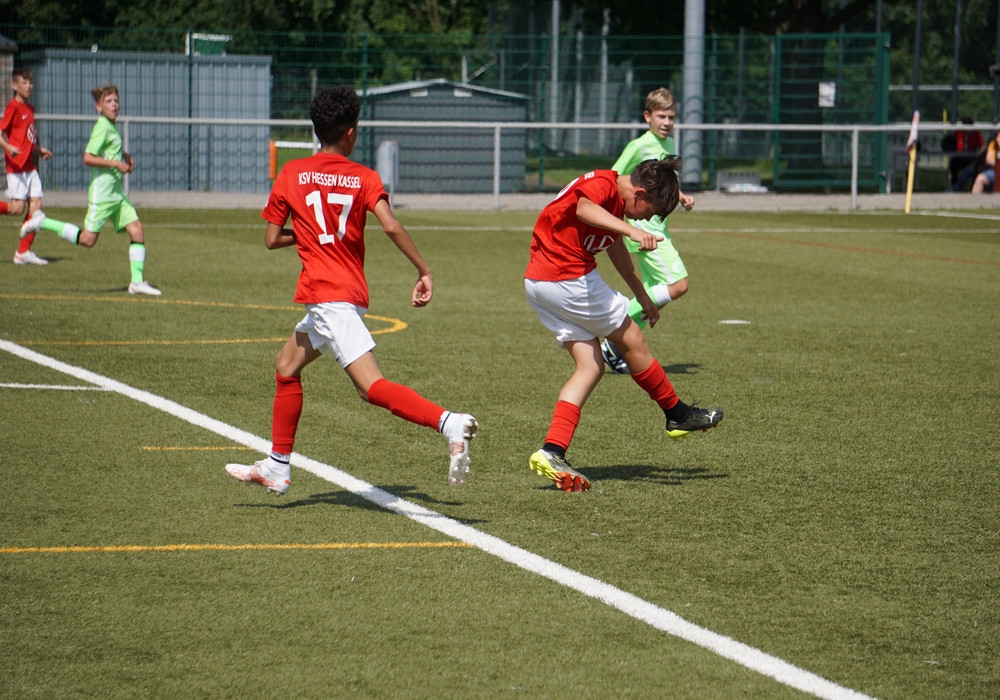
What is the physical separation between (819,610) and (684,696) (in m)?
0.94

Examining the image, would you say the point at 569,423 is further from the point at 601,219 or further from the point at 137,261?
the point at 137,261

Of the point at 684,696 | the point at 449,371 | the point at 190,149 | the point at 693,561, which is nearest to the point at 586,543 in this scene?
the point at 693,561

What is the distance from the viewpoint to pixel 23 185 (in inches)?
609

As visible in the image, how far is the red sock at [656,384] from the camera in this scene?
21.6 feet

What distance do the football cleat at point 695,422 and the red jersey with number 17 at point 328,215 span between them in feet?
5.96

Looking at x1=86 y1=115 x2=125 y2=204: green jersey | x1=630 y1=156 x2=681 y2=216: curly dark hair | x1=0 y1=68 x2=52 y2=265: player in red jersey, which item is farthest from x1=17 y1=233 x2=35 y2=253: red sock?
x1=630 y1=156 x2=681 y2=216: curly dark hair

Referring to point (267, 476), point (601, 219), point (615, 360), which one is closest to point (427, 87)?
point (615, 360)

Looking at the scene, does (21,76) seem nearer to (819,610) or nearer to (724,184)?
(819,610)

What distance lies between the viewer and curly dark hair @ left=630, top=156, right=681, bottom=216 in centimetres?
616

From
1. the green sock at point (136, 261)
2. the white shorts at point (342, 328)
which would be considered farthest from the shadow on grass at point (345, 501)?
the green sock at point (136, 261)

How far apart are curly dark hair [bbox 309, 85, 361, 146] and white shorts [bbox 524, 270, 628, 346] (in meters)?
1.17

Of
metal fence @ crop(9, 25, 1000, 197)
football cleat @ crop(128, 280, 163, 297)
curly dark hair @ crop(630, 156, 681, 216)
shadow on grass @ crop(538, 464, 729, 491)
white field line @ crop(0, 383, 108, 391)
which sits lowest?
shadow on grass @ crop(538, 464, 729, 491)

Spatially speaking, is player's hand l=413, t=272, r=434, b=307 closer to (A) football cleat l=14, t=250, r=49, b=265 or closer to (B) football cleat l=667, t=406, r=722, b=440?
(B) football cleat l=667, t=406, r=722, b=440

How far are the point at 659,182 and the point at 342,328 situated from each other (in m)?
1.60
